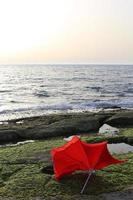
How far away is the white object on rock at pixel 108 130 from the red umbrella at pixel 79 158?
8.50 m

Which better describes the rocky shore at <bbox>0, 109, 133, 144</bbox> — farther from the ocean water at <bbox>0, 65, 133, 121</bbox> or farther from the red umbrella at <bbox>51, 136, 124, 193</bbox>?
the red umbrella at <bbox>51, 136, 124, 193</bbox>

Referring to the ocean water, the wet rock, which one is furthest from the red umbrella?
the ocean water

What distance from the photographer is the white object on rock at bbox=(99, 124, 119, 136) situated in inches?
717

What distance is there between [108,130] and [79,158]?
10.3 m

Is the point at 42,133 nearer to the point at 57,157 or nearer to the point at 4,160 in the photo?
the point at 4,160

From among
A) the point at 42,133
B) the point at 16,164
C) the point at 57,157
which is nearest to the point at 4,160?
the point at 16,164

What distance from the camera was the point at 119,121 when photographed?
70.2 feet

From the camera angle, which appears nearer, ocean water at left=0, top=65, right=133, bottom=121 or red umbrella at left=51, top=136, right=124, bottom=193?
red umbrella at left=51, top=136, right=124, bottom=193

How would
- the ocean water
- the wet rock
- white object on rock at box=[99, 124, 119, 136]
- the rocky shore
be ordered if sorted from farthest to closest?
1. the ocean water
2. white object on rock at box=[99, 124, 119, 136]
3. the rocky shore
4. the wet rock

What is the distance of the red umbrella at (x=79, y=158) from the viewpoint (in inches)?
Answer: 354

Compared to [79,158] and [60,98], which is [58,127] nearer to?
[79,158]

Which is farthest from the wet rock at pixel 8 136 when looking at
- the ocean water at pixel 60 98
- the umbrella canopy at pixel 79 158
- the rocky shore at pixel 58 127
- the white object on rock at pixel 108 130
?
the ocean water at pixel 60 98

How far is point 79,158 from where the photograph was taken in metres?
9.07

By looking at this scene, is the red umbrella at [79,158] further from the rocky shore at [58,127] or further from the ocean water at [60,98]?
the ocean water at [60,98]
